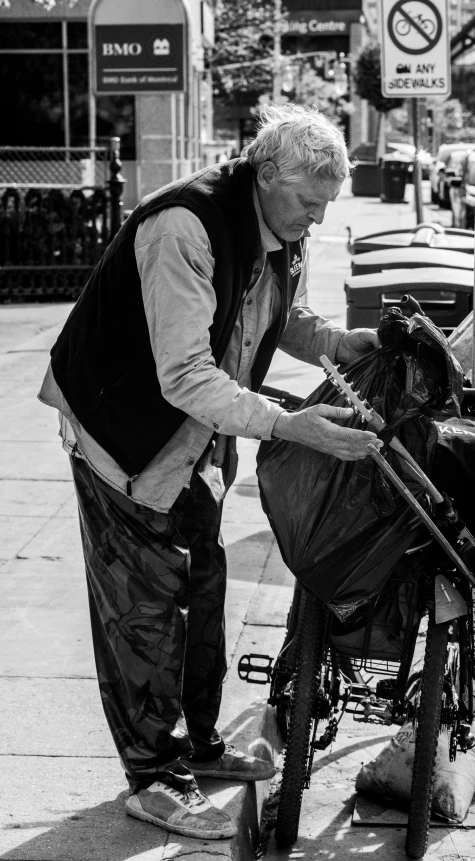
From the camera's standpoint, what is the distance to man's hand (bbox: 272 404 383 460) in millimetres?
2818

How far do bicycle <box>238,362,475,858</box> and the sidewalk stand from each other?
238 mm

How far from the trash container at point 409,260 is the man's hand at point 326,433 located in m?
4.79

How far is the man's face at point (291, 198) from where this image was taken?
9.97ft

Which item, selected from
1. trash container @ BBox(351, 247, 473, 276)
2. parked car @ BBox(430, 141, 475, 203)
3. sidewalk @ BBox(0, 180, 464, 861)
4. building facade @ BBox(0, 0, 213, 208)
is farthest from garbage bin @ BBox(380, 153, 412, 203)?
sidewalk @ BBox(0, 180, 464, 861)

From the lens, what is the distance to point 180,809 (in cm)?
323

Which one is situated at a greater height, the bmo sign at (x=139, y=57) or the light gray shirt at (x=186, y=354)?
the bmo sign at (x=139, y=57)

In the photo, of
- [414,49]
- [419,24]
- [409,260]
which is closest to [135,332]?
[409,260]

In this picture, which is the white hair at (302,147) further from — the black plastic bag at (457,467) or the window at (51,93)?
the window at (51,93)

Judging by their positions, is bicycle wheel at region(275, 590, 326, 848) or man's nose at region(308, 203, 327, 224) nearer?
man's nose at region(308, 203, 327, 224)

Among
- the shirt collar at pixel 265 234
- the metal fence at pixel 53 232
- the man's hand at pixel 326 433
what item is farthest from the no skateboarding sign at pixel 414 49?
the man's hand at pixel 326 433

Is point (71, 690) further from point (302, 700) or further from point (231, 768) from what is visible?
point (302, 700)

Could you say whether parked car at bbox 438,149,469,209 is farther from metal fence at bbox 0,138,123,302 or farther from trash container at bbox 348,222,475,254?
trash container at bbox 348,222,475,254

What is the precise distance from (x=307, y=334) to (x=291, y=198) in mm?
641

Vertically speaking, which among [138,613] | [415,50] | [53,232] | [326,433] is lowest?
[138,613]
